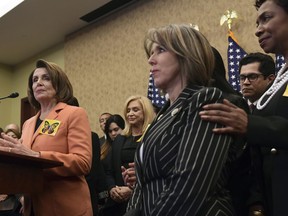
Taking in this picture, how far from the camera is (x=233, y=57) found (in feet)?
15.8

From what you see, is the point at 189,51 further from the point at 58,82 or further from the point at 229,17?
the point at 229,17

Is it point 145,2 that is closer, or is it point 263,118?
point 263,118

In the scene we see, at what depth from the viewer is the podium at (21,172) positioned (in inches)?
71.2

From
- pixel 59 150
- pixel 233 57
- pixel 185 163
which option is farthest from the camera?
pixel 233 57

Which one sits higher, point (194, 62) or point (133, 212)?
point (194, 62)

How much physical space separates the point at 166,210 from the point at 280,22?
0.81 m

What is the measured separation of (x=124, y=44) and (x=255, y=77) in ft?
12.8

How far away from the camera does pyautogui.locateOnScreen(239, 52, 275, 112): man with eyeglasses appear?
278cm

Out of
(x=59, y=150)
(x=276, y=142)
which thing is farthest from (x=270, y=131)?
(x=59, y=150)

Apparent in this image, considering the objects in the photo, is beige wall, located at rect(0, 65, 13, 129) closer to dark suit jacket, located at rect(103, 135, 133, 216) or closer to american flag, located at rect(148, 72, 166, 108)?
american flag, located at rect(148, 72, 166, 108)

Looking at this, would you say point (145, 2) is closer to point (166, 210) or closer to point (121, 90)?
point (121, 90)

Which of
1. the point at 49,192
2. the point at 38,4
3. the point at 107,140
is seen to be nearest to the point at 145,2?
the point at 38,4

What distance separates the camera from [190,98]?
146cm

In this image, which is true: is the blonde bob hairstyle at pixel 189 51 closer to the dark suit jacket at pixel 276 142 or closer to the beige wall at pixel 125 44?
the dark suit jacket at pixel 276 142
